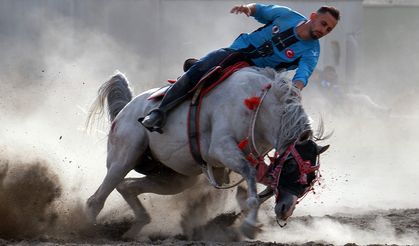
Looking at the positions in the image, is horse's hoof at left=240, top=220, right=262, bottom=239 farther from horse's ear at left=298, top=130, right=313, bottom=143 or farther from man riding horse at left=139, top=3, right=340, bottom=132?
man riding horse at left=139, top=3, right=340, bottom=132

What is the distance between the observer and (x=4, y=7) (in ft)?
52.7

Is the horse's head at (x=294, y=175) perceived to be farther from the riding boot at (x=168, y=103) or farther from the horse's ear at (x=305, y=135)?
the riding boot at (x=168, y=103)

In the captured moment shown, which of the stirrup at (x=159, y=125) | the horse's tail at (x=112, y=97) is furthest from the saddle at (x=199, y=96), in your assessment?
the horse's tail at (x=112, y=97)

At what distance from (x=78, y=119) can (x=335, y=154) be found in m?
3.89

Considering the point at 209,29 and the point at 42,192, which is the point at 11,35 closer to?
the point at 209,29

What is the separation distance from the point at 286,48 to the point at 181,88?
856mm

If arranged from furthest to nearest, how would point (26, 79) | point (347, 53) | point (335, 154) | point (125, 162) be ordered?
1. point (347, 53)
2. point (26, 79)
3. point (335, 154)
4. point (125, 162)

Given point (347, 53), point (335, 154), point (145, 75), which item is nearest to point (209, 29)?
point (145, 75)

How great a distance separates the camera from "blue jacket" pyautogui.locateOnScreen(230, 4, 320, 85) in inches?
239

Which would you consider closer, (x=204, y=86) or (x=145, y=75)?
(x=204, y=86)

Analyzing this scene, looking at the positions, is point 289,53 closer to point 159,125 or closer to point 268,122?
point 268,122

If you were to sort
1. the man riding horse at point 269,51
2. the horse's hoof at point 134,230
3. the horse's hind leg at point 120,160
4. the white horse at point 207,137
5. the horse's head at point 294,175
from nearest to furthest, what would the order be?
the horse's head at point 294,175
the white horse at point 207,137
the man riding horse at point 269,51
the horse's hoof at point 134,230
the horse's hind leg at point 120,160

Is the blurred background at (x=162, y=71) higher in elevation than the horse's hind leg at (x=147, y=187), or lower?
lower

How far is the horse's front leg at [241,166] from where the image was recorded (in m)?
5.53
